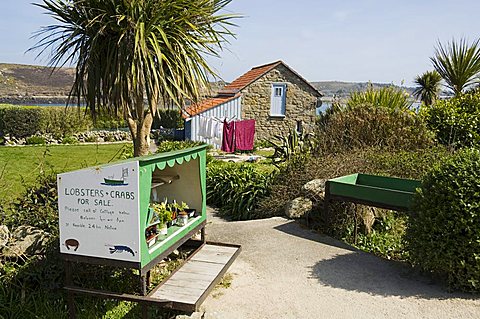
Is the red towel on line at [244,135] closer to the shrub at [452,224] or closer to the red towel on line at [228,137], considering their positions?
the red towel on line at [228,137]

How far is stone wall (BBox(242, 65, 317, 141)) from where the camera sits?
71.8ft

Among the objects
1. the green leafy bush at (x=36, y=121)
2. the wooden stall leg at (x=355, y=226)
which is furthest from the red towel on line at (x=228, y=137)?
the wooden stall leg at (x=355, y=226)

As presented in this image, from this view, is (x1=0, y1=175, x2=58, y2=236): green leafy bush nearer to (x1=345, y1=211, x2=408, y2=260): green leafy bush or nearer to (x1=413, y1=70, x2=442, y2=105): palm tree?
(x1=345, y1=211, x2=408, y2=260): green leafy bush

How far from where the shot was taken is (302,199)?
6.61m

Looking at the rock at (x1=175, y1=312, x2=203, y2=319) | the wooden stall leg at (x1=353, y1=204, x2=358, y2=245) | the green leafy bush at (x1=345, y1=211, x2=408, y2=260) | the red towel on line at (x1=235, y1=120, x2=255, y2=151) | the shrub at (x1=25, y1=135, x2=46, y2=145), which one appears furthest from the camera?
the shrub at (x1=25, y1=135, x2=46, y2=145)

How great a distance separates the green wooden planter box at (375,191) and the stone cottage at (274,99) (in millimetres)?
15254

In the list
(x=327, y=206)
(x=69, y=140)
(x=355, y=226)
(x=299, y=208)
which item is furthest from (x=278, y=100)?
(x=355, y=226)

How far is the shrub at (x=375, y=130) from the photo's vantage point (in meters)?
8.79

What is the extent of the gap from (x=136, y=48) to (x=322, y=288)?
119 inches

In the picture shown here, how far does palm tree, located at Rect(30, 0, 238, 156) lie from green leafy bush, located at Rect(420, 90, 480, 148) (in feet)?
21.4

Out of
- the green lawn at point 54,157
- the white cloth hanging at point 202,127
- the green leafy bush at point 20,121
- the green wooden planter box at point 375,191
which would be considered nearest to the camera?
the green wooden planter box at point 375,191

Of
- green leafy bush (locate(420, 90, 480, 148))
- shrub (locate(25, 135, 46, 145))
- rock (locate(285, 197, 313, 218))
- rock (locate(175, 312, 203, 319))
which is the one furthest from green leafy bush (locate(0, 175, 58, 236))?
shrub (locate(25, 135, 46, 145))

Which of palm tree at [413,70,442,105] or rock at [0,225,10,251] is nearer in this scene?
rock at [0,225,10,251]

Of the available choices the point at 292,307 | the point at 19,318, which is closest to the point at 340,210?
the point at 292,307
